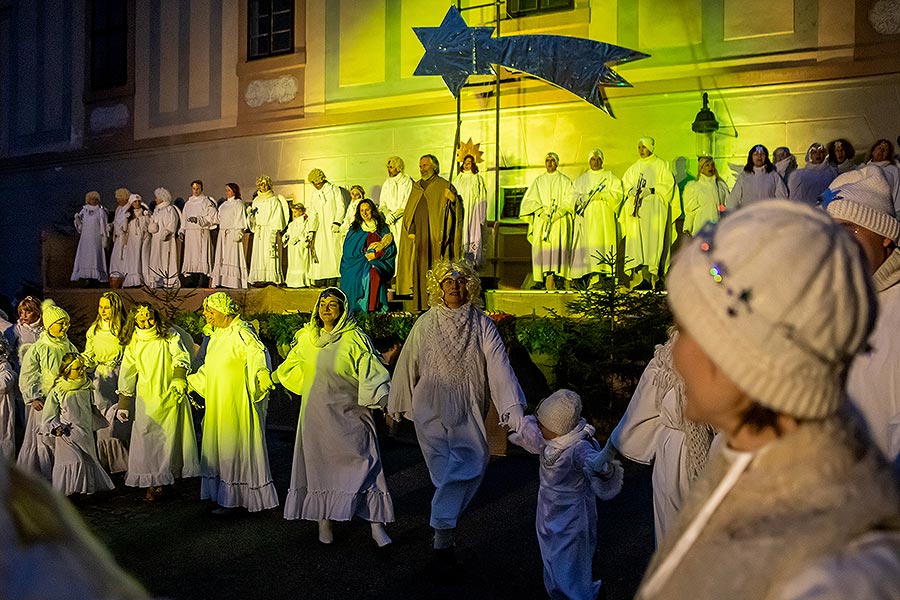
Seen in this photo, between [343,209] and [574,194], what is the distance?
4.37 metres

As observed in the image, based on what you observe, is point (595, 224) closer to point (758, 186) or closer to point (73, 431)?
point (758, 186)

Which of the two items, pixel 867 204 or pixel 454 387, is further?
pixel 454 387

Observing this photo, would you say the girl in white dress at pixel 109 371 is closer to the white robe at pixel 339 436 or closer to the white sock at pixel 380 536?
the white robe at pixel 339 436

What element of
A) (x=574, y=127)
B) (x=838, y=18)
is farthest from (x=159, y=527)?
(x=838, y=18)

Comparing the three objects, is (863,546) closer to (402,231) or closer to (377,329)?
(377,329)

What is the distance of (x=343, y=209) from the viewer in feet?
56.2

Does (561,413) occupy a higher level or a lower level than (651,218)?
lower

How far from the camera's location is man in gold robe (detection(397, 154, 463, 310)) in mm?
14586

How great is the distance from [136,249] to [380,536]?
1413cm

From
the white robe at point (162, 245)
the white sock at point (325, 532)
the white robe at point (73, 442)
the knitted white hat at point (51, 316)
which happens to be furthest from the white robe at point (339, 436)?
the white robe at point (162, 245)

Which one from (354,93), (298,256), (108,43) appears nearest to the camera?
(298,256)

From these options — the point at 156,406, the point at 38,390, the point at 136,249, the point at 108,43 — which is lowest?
the point at 156,406

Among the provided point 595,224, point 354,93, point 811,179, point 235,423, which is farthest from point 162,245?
point 811,179

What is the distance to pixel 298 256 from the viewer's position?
1745 cm
